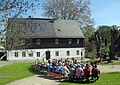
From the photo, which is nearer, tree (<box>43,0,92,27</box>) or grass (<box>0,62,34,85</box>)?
grass (<box>0,62,34,85</box>)

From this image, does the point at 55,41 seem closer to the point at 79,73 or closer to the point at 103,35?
the point at 79,73

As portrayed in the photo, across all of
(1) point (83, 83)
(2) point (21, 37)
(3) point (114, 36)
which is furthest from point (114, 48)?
(2) point (21, 37)

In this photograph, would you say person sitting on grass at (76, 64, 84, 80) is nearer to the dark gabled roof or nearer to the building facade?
the building facade

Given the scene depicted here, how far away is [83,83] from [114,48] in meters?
28.7

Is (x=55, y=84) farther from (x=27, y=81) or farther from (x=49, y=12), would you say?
(x=49, y=12)

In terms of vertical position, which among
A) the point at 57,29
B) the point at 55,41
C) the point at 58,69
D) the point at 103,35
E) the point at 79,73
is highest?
the point at 57,29

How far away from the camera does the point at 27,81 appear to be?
25.8 m

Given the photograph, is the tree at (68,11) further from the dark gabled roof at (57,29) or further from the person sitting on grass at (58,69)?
the person sitting on grass at (58,69)

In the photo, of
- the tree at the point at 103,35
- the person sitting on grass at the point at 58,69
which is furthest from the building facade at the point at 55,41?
the person sitting on grass at the point at 58,69

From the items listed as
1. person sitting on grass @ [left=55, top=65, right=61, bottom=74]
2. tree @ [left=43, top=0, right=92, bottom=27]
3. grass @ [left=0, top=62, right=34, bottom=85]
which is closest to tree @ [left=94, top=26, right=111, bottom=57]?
tree @ [left=43, top=0, right=92, bottom=27]

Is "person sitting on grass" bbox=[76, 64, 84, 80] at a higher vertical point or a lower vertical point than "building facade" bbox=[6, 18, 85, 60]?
lower

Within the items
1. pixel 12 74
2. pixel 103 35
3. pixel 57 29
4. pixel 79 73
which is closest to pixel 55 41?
pixel 57 29

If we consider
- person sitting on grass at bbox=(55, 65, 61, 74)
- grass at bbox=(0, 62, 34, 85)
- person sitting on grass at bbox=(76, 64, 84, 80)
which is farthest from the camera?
person sitting on grass at bbox=(55, 65, 61, 74)

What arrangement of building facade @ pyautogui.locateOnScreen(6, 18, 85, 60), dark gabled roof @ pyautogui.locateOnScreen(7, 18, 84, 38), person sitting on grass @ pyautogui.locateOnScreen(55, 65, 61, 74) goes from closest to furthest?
person sitting on grass @ pyautogui.locateOnScreen(55, 65, 61, 74)
building facade @ pyautogui.locateOnScreen(6, 18, 85, 60)
dark gabled roof @ pyautogui.locateOnScreen(7, 18, 84, 38)
